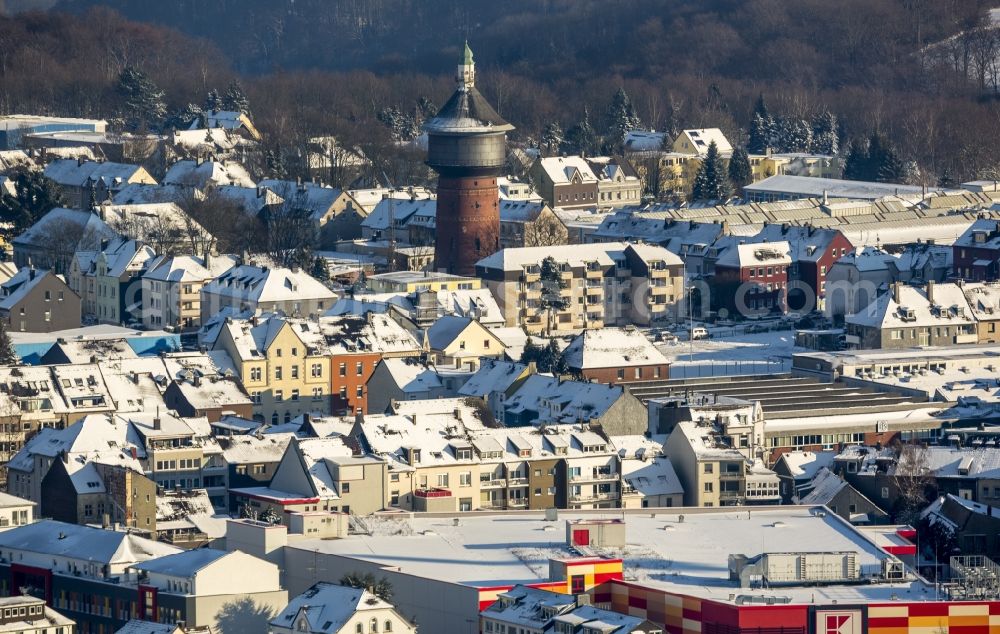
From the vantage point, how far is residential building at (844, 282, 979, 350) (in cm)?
7625

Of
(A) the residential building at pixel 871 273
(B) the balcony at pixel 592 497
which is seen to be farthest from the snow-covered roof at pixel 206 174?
(B) the balcony at pixel 592 497

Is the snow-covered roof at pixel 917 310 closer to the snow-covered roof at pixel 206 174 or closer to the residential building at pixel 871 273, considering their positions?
the residential building at pixel 871 273

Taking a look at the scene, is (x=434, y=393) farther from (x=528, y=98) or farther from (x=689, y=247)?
(x=528, y=98)

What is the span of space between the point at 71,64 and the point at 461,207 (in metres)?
61.0

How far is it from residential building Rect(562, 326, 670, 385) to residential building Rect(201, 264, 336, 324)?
29.7ft

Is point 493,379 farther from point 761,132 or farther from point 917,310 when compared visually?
point 761,132

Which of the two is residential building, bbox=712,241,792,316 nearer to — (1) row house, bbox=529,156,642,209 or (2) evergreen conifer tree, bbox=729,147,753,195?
(1) row house, bbox=529,156,642,209

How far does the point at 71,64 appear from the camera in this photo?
147625 mm

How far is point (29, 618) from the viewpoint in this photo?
48781 mm

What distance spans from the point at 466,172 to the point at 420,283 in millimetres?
7671

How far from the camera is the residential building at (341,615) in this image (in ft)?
154

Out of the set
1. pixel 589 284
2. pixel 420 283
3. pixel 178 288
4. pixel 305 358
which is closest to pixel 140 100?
pixel 589 284

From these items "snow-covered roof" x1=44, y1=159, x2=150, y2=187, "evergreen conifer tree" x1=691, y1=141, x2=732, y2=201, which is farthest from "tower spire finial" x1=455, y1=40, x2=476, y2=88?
"evergreen conifer tree" x1=691, y1=141, x2=732, y2=201

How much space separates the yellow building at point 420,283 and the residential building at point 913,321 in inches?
429
